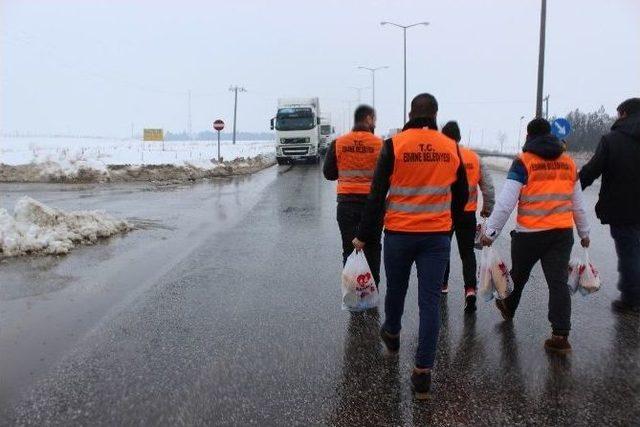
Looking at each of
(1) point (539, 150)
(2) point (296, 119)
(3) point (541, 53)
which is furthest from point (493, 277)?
(2) point (296, 119)

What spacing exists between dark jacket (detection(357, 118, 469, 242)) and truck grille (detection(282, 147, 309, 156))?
96.5ft

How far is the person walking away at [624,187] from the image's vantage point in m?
5.51

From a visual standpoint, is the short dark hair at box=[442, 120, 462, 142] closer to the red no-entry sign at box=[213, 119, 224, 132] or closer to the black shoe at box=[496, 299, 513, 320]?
the black shoe at box=[496, 299, 513, 320]

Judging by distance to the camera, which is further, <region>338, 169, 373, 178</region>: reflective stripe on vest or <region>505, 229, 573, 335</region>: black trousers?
<region>338, 169, 373, 178</region>: reflective stripe on vest

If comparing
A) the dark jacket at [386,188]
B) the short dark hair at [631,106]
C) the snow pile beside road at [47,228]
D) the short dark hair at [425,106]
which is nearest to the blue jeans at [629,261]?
the short dark hair at [631,106]

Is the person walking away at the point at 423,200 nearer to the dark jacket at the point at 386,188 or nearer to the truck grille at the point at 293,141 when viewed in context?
the dark jacket at the point at 386,188

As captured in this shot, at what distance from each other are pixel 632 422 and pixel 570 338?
1474 mm

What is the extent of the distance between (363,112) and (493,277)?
1937 millimetres

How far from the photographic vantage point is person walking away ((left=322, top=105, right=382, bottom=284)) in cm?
549

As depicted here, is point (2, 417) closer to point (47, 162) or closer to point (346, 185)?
point (346, 185)

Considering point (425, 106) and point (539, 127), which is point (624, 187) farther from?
point (425, 106)

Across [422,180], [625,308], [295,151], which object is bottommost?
[625,308]

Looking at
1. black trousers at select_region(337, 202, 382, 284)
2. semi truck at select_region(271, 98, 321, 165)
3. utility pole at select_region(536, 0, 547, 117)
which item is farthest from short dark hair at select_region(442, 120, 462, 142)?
semi truck at select_region(271, 98, 321, 165)

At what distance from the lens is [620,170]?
5551 mm
